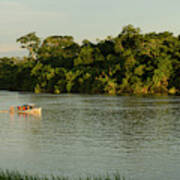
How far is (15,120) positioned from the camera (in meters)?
48.9

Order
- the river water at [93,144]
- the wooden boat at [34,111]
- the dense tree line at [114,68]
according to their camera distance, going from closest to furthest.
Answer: the river water at [93,144] → the wooden boat at [34,111] → the dense tree line at [114,68]

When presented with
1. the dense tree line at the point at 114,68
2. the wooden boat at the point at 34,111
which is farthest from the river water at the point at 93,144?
the dense tree line at the point at 114,68

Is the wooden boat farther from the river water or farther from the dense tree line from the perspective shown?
the dense tree line

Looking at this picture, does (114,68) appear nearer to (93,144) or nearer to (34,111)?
(34,111)

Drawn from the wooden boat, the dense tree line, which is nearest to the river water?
the wooden boat

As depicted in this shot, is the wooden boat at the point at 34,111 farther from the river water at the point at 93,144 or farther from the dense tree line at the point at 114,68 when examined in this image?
the dense tree line at the point at 114,68

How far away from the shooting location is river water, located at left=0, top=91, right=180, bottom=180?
24297 millimetres

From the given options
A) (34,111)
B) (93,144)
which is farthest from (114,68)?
(93,144)

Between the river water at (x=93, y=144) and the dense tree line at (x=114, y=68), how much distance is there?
2013 inches

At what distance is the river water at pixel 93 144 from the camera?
24.3 meters

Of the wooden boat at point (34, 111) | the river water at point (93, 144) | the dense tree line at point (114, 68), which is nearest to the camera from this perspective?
the river water at point (93, 144)

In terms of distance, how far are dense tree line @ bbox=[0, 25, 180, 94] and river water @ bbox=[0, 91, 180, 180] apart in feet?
168

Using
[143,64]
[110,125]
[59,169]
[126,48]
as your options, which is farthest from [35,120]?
[126,48]

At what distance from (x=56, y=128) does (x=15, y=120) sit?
30.0ft
